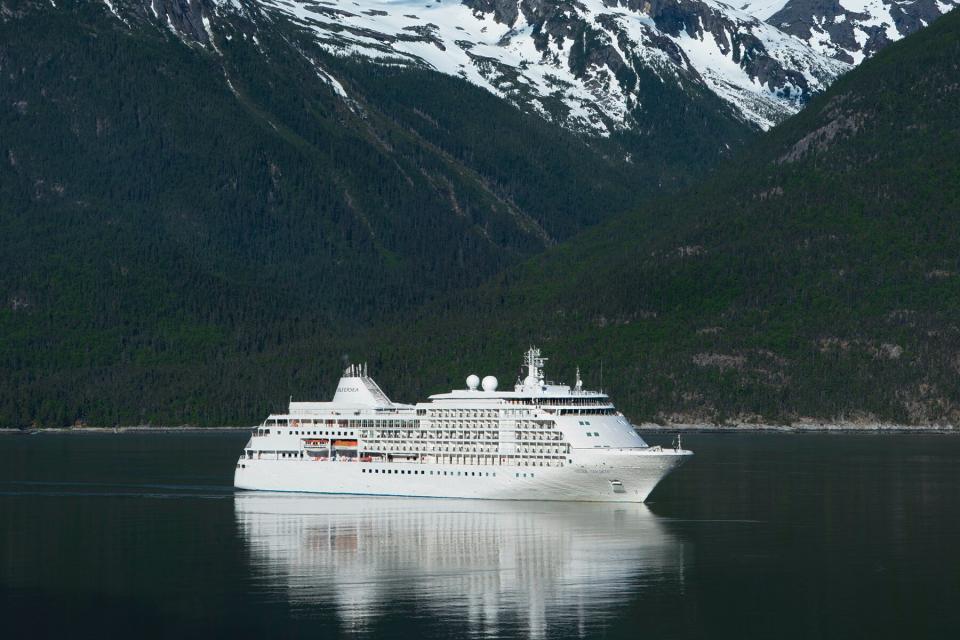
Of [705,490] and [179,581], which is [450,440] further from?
[179,581]

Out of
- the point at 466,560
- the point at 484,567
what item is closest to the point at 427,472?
the point at 466,560

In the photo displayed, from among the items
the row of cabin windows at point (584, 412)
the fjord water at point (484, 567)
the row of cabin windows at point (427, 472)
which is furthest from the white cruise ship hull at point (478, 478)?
the row of cabin windows at point (584, 412)

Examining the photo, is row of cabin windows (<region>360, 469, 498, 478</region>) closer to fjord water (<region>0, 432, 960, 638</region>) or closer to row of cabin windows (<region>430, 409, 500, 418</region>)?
fjord water (<region>0, 432, 960, 638</region>)

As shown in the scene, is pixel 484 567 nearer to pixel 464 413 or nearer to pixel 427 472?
pixel 464 413

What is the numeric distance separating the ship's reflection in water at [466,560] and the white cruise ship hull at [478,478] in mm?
1733

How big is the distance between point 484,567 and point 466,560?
11.0 ft

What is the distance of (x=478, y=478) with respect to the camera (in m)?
Result: 173

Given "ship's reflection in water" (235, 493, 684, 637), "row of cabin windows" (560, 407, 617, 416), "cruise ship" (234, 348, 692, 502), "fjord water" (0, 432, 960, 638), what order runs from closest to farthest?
1. "fjord water" (0, 432, 960, 638)
2. "ship's reflection in water" (235, 493, 684, 637)
3. "cruise ship" (234, 348, 692, 502)
4. "row of cabin windows" (560, 407, 617, 416)

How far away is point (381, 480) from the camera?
180625 millimetres

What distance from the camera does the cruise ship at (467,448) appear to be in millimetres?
167125

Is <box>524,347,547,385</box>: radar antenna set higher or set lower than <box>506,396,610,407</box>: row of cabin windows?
higher

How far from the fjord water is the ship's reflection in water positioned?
0.23 metres

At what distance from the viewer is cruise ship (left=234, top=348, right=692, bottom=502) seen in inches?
6580

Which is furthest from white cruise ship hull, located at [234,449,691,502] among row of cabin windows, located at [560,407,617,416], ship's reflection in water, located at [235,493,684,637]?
row of cabin windows, located at [560,407,617,416]
